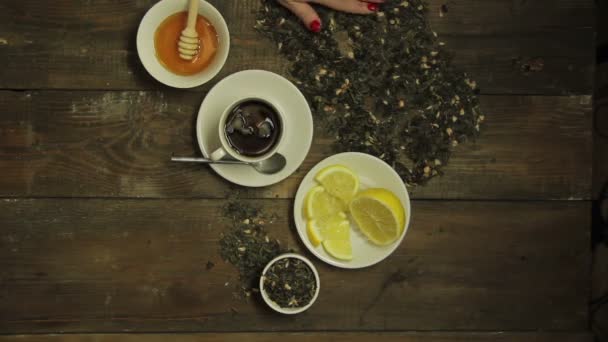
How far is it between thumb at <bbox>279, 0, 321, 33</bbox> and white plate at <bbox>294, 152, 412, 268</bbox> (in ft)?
1.08

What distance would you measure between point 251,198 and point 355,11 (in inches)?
21.6

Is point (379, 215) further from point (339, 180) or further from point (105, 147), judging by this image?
point (105, 147)

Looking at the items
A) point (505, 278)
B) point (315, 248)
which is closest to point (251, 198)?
point (315, 248)

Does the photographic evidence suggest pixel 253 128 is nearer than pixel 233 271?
Yes

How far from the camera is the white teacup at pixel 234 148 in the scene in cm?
125

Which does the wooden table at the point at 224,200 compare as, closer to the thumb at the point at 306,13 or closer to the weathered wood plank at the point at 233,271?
the weathered wood plank at the point at 233,271

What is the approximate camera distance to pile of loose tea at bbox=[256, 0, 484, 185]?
55.0 inches

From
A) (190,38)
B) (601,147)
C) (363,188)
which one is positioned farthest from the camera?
(601,147)

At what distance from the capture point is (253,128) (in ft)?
4.26

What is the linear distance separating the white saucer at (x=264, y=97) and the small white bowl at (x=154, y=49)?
48 mm

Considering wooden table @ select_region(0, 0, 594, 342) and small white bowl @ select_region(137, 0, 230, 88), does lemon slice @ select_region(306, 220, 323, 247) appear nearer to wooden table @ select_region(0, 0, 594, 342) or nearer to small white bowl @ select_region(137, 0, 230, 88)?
wooden table @ select_region(0, 0, 594, 342)

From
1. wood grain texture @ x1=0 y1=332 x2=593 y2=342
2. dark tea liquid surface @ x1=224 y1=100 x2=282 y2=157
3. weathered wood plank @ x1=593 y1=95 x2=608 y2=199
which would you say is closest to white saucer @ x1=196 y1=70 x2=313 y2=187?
dark tea liquid surface @ x1=224 y1=100 x2=282 y2=157

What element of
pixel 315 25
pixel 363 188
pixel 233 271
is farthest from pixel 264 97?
pixel 233 271

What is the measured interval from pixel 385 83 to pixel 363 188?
279mm
